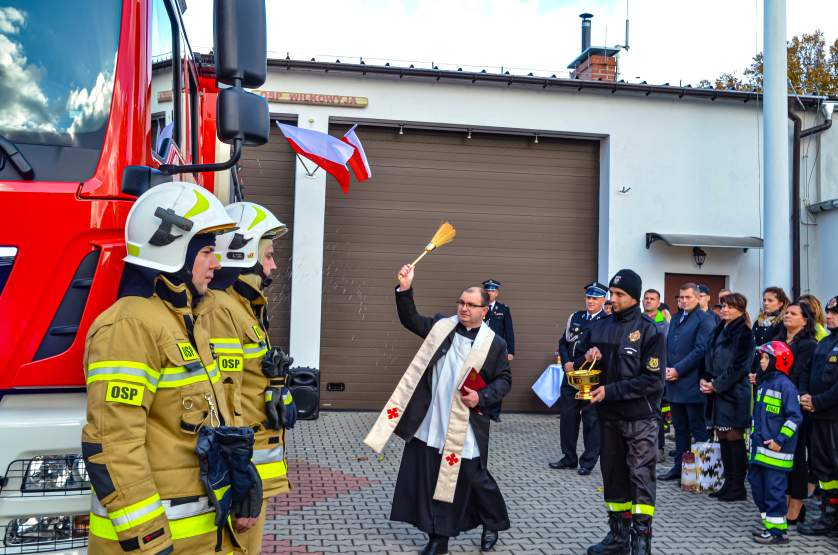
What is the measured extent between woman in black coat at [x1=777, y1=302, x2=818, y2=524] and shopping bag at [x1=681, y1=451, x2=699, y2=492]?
3.88 feet

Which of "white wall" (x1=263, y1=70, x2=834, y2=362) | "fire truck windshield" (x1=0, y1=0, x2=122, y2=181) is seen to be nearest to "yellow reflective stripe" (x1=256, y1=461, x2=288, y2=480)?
"fire truck windshield" (x1=0, y1=0, x2=122, y2=181)

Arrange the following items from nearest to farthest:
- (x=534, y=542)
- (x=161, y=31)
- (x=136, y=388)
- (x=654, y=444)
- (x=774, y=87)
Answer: (x=136, y=388), (x=161, y=31), (x=654, y=444), (x=534, y=542), (x=774, y=87)

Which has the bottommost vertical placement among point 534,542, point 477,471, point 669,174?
point 534,542

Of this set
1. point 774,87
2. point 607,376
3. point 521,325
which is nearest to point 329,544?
point 607,376

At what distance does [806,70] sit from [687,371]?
24014 millimetres

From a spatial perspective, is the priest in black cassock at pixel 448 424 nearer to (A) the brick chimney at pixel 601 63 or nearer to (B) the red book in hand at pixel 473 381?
(B) the red book in hand at pixel 473 381

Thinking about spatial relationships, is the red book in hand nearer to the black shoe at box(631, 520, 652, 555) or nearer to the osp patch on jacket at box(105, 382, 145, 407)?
the black shoe at box(631, 520, 652, 555)

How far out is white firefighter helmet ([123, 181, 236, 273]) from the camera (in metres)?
2.90

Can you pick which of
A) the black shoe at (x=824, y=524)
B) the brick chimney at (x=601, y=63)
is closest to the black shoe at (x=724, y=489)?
the black shoe at (x=824, y=524)

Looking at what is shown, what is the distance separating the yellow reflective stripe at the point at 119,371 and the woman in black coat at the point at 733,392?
258 inches

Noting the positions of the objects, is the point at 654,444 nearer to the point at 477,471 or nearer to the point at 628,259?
the point at 477,471

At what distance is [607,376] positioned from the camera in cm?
602

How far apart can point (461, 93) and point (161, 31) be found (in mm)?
9630

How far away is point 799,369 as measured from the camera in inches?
282
